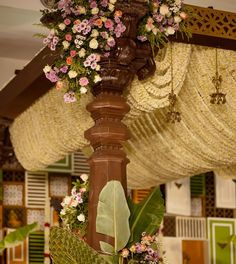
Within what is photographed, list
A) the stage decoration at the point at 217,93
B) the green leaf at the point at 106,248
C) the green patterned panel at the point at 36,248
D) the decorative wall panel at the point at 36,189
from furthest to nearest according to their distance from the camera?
1. the decorative wall panel at the point at 36,189
2. the green patterned panel at the point at 36,248
3. the stage decoration at the point at 217,93
4. the green leaf at the point at 106,248

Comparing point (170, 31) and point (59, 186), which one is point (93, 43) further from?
point (59, 186)

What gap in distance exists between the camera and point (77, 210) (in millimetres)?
4117

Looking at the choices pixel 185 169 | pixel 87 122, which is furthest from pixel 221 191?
Result: pixel 87 122

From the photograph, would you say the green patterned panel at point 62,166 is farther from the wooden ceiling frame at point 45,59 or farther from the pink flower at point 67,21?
the pink flower at point 67,21

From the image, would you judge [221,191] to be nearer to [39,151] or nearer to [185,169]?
[185,169]

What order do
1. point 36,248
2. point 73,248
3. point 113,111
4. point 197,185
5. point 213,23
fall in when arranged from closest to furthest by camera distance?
point 73,248, point 113,111, point 213,23, point 36,248, point 197,185

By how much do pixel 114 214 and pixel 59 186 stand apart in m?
3.39

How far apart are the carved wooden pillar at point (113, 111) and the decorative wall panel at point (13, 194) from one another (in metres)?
2.75

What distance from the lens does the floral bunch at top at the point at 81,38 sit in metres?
3.87

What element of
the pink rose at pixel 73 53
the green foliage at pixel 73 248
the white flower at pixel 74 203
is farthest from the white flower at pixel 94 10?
the green foliage at pixel 73 248

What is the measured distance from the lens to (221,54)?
14.7 ft

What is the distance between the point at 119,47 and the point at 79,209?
33.4 inches

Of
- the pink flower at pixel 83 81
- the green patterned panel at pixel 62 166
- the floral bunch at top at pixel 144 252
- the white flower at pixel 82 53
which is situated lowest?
the floral bunch at top at pixel 144 252

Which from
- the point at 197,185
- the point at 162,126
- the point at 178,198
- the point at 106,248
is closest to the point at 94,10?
the point at 106,248
